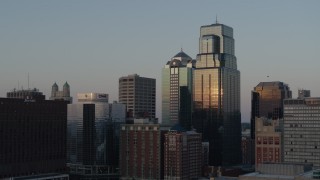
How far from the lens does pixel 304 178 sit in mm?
195375

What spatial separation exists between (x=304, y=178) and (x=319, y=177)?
5.28m

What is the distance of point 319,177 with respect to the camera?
19362 cm
